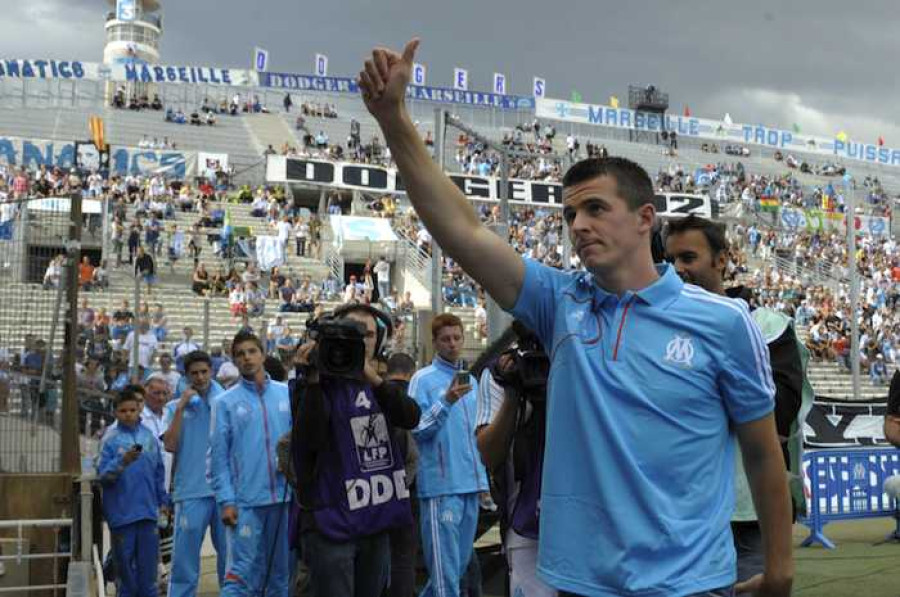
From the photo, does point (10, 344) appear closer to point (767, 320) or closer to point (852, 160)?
point (767, 320)

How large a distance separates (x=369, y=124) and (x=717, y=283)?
5300 centimetres

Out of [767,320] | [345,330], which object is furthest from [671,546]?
[345,330]

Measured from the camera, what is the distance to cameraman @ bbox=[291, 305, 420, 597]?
4.93m

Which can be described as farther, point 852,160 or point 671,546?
point 852,160

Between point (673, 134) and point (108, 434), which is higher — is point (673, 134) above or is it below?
above

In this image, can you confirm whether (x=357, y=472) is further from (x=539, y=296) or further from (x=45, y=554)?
(x=45, y=554)

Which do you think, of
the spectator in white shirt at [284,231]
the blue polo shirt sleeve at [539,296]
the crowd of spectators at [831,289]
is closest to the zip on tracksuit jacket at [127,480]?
the blue polo shirt sleeve at [539,296]

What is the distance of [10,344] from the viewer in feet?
26.2

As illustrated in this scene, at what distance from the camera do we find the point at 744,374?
2.59 meters

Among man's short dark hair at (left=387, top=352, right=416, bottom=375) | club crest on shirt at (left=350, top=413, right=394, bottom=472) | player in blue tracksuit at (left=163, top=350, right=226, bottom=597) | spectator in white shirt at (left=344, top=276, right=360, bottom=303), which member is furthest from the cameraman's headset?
spectator in white shirt at (left=344, top=276, right=360, bottom=303)

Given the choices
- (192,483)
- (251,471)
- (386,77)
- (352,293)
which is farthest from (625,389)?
(352,293)

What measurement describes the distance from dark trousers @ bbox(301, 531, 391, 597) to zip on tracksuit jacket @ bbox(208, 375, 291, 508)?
1.95 meters

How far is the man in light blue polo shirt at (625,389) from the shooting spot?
245 centimetres

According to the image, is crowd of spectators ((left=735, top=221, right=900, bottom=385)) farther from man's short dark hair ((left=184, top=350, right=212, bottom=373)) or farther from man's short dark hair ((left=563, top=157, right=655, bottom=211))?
man's short dark hair ((left=563, top=157, right=655, bottom=211))
